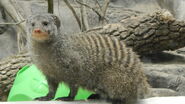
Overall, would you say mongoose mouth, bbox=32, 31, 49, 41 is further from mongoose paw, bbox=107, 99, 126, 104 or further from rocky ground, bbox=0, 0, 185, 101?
rocky ground, bbox=0, 0, 185, 101

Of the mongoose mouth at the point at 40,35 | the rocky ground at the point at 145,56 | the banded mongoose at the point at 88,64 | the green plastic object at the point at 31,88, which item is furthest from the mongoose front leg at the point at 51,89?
the rocky ground at the point at 145,56

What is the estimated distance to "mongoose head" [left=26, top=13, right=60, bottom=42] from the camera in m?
2.15

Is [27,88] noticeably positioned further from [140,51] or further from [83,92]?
[140,51]

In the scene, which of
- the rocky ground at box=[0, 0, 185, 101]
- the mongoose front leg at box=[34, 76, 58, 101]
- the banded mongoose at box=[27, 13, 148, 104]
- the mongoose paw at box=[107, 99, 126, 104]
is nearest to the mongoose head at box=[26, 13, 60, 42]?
the banded mongoose at box=[27, 13, 148, 104]

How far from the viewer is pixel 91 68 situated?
→ 94.3 inches

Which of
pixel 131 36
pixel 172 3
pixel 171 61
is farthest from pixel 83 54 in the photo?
pixel 172 3

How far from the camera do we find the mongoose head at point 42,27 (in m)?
2.15

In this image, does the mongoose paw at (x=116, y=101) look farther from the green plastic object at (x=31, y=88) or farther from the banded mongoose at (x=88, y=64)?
the green plastic object at (x=31, y=88)

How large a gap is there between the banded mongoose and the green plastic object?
0.26m

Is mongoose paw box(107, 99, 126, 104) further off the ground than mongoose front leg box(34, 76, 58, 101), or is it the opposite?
mongoose front leg box(34, 76, 58, 101)

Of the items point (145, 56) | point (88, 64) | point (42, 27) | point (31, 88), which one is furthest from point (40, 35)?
point (145, 56)

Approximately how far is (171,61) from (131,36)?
0.94 meters

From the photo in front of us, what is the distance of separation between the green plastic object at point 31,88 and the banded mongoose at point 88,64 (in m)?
0.26

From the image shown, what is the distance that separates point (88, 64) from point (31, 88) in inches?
26.3
